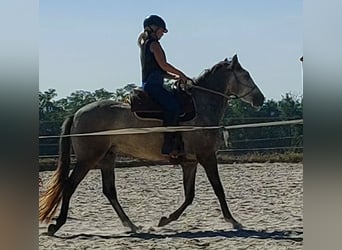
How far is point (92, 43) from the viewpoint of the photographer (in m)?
2.46

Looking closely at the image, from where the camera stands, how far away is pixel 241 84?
2441 millimetres

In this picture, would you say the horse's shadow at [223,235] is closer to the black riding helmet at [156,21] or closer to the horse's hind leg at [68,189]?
the horse's hind leg at [68,189]

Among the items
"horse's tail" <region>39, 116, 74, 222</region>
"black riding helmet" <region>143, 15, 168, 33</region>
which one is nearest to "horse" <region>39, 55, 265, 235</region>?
"horse's tail" <region>39, 116, 74, 222</region>

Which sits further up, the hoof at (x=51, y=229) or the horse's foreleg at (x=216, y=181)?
the horse's foreleg at (x=216, y=181)

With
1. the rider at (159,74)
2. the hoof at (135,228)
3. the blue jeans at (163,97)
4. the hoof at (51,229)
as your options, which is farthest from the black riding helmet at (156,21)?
the hoof at (51,229)

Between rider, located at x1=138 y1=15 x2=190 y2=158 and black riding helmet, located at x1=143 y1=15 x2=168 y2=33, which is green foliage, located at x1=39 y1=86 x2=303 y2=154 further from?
black riding helmet, located at x1=143 y1=15 x2=168 y2=33

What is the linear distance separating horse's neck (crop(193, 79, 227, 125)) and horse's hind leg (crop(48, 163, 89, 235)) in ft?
1.61

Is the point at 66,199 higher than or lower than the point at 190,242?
higher

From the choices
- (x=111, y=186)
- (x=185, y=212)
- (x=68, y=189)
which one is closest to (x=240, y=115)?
(x=185, y=212)

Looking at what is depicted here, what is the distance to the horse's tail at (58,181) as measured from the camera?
2.48 meters

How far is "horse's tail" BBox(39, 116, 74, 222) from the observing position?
8.15 feet
